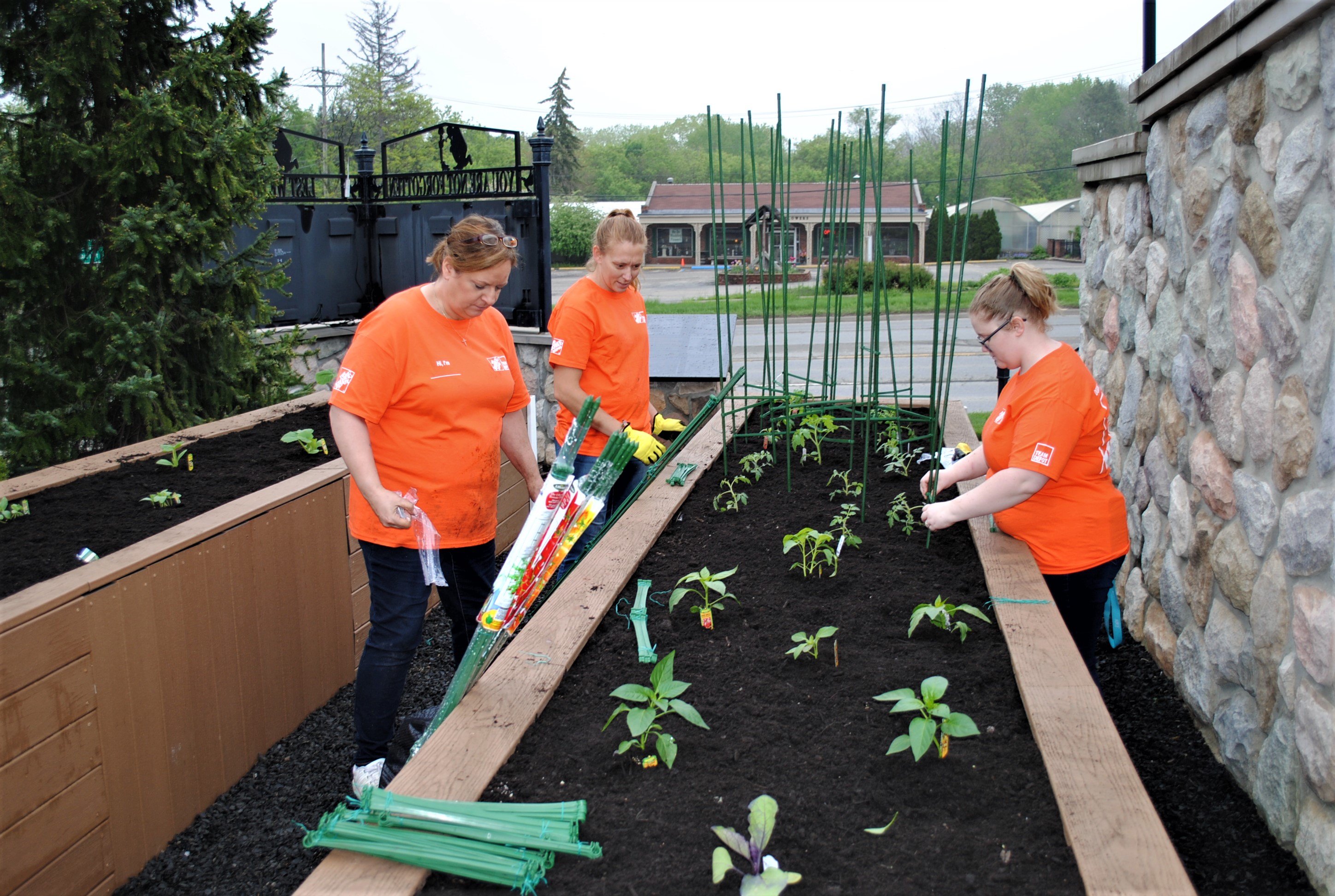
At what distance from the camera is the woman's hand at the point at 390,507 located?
81.4 inches

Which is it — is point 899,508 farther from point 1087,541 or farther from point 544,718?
point 544,718

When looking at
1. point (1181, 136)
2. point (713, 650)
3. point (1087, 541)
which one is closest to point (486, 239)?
point (713, 650)

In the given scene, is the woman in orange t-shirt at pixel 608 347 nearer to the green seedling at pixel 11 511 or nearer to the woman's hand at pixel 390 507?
the woman's hand at pixel 390 507

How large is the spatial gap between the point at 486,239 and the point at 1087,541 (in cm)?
169

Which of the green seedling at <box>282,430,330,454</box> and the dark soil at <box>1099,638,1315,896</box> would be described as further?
the green seedling at <box>282,430,330,454</box>

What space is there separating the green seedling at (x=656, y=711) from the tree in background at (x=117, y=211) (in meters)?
3.05

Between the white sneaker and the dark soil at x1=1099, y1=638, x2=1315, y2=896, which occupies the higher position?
the white sneaker

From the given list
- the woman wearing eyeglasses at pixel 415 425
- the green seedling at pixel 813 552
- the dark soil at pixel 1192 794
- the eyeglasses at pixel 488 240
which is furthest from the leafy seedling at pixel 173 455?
the dark soil at pixel 1192 794

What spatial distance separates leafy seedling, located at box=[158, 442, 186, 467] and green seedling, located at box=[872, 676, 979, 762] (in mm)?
2730

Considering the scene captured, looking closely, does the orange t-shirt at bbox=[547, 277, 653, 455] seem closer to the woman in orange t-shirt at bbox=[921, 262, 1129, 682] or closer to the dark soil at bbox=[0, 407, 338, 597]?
the dark soil at bbox=[0, 407, 338, 597]

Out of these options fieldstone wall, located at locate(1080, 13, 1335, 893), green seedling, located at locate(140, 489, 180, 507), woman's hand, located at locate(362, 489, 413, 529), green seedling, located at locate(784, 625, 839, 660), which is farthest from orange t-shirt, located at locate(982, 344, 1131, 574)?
green seedling, located at locate(140, 489, 180, 507)

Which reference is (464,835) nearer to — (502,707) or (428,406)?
(502,707)

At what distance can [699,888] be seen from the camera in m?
1.31

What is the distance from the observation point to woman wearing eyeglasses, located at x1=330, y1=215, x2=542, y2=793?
2203 millimetres
